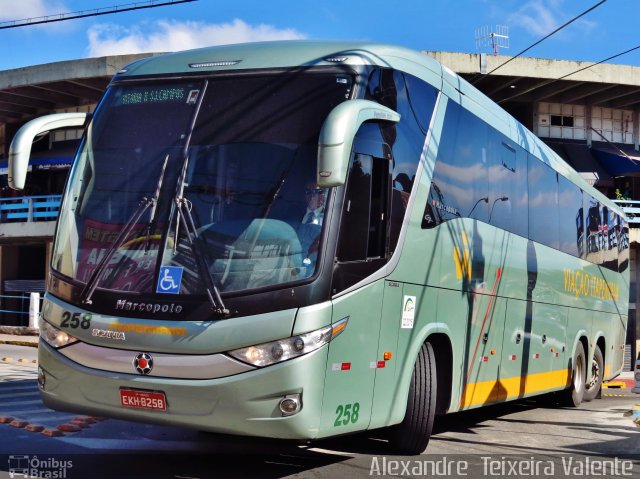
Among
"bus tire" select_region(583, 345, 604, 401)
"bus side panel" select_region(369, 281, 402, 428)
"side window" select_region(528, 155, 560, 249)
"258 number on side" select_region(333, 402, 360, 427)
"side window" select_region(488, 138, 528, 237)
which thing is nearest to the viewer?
"258 number on side" select_region(333, 402, 360, 427)

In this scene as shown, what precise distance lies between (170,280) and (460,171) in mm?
3792

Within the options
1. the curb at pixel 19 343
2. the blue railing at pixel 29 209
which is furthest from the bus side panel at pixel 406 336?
the blue railing at pixel 29 209

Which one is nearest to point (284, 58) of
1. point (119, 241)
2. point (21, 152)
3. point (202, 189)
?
point (202, 189)

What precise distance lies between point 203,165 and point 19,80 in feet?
88.1

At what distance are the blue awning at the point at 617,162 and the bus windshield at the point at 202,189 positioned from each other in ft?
90.0

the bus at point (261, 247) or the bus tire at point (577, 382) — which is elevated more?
the bus at point (261, 247)

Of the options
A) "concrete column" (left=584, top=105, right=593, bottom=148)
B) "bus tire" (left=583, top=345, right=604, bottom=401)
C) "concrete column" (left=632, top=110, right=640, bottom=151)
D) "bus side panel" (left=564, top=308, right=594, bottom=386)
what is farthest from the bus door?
"concrete column" (left=632, top=110, right=640, bottom=151)

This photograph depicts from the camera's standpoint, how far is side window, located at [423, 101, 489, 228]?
307 inches

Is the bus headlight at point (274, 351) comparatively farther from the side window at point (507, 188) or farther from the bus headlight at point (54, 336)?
the side window at point (507, 188)

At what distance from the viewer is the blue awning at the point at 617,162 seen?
31.0 metres

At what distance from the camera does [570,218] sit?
1319 centimetres

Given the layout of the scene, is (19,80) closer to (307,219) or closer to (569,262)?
(569,262)

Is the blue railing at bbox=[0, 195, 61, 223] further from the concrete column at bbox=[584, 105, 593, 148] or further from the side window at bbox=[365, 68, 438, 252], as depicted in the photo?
the side window at bbox=[365, 68, 438, 252]

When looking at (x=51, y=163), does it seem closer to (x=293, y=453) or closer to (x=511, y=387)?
(x=511, y=387)
